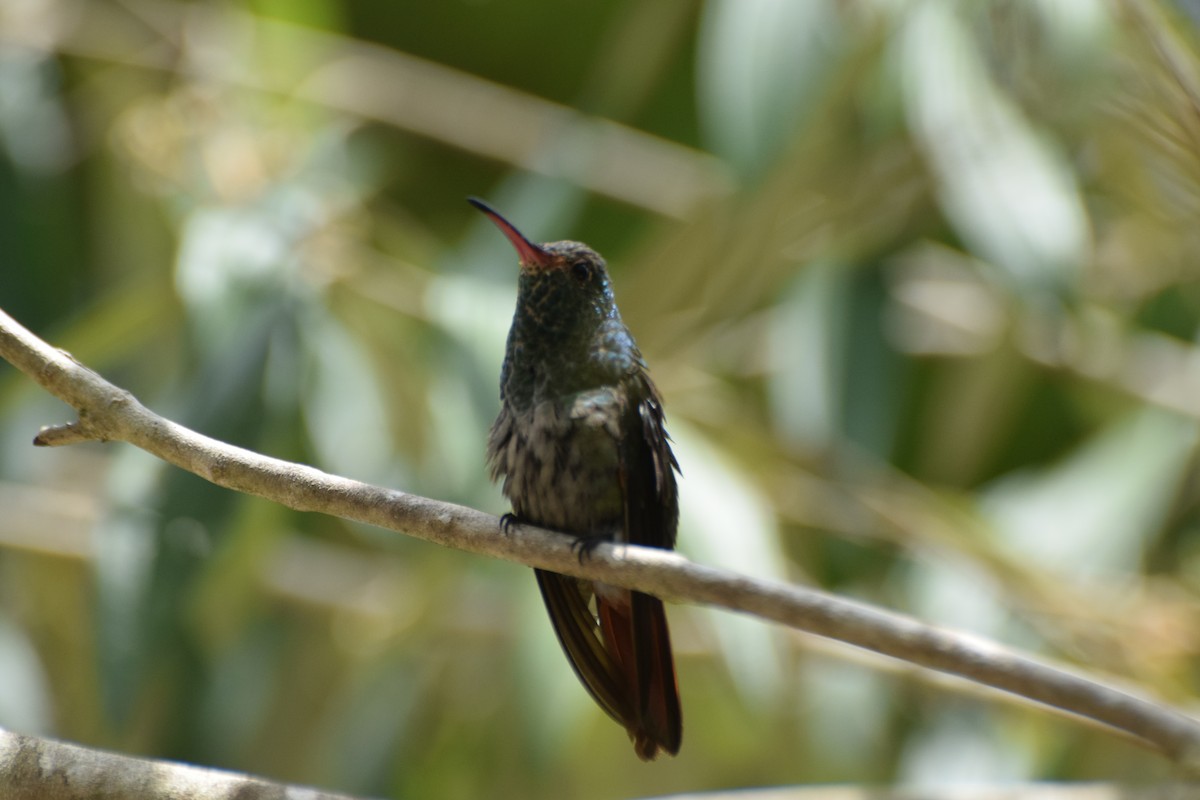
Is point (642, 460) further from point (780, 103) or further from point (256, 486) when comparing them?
point (780, 103)

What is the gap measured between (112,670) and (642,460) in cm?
122

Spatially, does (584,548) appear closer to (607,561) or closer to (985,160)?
(607,561)

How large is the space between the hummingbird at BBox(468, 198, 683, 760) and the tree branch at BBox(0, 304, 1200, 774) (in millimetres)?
323

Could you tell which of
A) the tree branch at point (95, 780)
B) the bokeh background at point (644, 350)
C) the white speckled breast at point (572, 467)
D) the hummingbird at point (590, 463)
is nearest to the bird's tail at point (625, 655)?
the hummingbird at point (590, 463)

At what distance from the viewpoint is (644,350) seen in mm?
3381

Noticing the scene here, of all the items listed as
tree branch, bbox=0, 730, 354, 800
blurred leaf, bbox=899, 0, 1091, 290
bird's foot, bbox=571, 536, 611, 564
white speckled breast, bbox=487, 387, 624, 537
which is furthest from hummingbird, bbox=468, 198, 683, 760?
blurred leaf, bbox=899, 0, 1091, 290

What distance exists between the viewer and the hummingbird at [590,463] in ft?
6.32

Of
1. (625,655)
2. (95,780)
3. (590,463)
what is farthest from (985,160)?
(95,780)

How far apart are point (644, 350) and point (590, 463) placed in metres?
1.28

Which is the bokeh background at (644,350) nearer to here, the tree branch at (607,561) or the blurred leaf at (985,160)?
the blurred leaf at (985,160)

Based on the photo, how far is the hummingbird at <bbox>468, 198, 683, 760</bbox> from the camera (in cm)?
193

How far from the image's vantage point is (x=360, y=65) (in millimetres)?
4715

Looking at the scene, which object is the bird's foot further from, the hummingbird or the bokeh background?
the bokeh background

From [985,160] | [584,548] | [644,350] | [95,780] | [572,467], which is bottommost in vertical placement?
[95,780]
